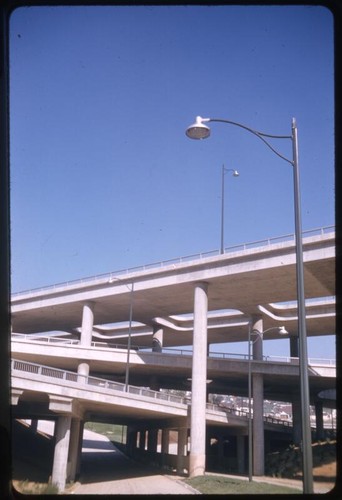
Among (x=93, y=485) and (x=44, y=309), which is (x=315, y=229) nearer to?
(x=93, y=485)

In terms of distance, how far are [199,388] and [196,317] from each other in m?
6.48

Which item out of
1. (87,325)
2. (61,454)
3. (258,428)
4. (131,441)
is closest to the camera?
(61,454)

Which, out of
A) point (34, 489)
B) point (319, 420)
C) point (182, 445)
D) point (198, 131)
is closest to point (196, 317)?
point (182, 445)

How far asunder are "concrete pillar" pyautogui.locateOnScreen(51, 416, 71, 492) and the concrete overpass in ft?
0.40

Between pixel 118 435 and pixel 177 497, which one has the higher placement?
pixel 177 497

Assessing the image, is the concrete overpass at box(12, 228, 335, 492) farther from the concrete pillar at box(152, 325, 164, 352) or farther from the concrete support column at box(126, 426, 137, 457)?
the concrete support column at box(126, 426, 137, 457)

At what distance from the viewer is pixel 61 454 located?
3067cm

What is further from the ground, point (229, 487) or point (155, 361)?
point (155, 361)

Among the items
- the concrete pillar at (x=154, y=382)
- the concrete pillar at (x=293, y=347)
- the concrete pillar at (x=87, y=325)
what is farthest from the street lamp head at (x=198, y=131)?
the concrete pillar at (x=293, y=347)

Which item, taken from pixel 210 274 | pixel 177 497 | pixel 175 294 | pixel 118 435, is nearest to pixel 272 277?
pixel 210 274

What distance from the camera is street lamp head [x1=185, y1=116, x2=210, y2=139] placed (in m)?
13.1

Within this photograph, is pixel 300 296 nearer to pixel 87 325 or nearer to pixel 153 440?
pixel 87 325

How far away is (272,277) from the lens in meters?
41.1

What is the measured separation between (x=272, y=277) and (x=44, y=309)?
31.0 m
